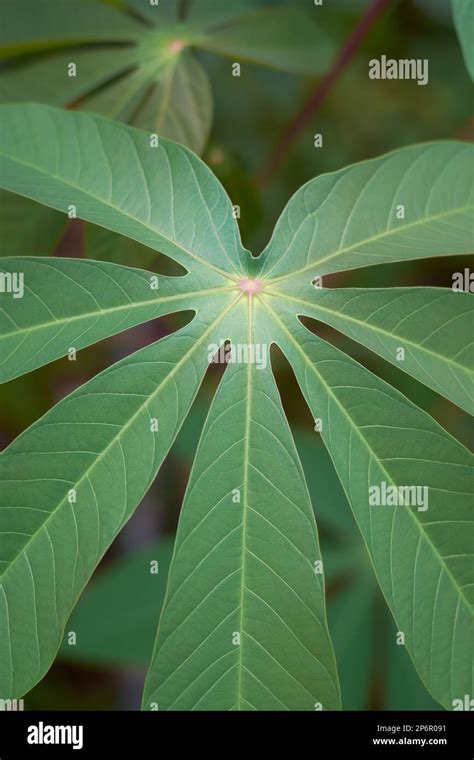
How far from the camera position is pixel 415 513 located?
0.72 m

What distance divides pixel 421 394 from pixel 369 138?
55cm

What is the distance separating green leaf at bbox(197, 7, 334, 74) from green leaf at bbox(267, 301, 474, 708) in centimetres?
48

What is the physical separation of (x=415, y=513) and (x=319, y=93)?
0.70 meters

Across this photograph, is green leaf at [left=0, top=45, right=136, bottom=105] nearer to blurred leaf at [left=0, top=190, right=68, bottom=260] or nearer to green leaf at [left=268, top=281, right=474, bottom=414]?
blurred leaf at [left=0, top=190, right=68, bottom=260]

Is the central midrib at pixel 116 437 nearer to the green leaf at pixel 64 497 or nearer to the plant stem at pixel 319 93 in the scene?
the green leaf at pixel 64 497

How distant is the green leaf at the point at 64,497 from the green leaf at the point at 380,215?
0.21 meters

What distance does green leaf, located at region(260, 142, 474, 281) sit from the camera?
690 mm

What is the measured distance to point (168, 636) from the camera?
0.74 metres

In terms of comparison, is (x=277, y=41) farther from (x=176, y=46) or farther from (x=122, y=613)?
(x=122, y=613)

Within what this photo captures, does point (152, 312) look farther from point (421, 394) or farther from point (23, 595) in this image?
point (421, 394)

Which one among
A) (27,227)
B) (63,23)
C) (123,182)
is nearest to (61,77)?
(63,23)

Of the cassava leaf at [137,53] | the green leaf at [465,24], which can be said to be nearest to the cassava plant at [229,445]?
the green leaf at [465,24]

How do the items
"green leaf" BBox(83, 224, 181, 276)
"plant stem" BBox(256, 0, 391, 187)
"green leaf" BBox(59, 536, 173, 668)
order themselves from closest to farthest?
"green leaf" BBox(83, 224, 181, 276)
"plant stem" BBox(256, 0, 391, 187)
"green leaf" BBox(59, 536, 173, 668)

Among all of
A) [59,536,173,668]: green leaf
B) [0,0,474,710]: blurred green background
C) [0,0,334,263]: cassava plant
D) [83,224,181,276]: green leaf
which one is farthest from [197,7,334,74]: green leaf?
[59,536,173,668]: green leaf
